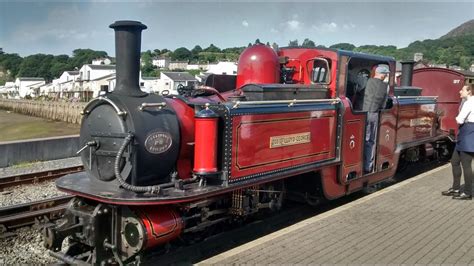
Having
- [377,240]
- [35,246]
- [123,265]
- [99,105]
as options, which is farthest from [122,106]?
[377,240]

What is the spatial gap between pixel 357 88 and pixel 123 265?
16.3 ft

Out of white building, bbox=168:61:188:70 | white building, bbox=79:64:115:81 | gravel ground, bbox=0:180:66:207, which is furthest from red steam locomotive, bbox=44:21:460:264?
white building, bbox=168:61:188:70

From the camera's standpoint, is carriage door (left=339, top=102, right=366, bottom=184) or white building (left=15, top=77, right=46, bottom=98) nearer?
carriage door (left=339, top=102, right=366, bottom=184)

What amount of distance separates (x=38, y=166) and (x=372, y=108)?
28.6 ft

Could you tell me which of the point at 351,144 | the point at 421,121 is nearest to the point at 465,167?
the point at 351,144

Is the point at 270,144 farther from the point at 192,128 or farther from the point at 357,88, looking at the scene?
the point at 357,88

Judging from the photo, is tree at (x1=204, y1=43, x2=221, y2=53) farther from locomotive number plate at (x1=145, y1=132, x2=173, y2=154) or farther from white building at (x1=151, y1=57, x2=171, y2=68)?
locomotive number plate at (x1=145, y1=132, x2=173, y2=154)

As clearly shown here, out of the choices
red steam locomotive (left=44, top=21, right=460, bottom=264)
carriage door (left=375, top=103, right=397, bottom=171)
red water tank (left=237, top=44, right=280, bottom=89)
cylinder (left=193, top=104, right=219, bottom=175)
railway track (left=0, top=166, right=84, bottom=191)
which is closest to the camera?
red steam locomotive (left=44, top=21, right=460, bottom=264)

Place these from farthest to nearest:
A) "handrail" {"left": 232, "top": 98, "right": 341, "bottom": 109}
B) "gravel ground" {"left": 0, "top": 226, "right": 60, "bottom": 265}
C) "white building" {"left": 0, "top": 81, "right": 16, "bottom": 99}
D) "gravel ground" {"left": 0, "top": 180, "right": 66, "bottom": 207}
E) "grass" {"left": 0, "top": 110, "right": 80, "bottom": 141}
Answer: "white building" {"left": 0, "top": 81, "right": 16, "bottom": 99}, "grass" {"left": 0, "top": 110, "right": 80, "bottom": 141}, "gravel ground" {"left": 0, "top": 180, "right": 66, "bottom": 207}, "gravel ground" {"left": 0, "top": 226, "right": 60, "bottom": 265}, "handrail" {"left": 232, "top": 98, "right": 341, "bottom": 109}

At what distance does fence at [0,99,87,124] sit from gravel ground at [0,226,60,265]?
29338 millimetres

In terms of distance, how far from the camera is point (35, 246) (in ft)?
19.3

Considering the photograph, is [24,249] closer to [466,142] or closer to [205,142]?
[205,142]

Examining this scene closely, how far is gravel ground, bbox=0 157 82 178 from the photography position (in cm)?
1099

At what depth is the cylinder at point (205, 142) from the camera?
4.73 metres
